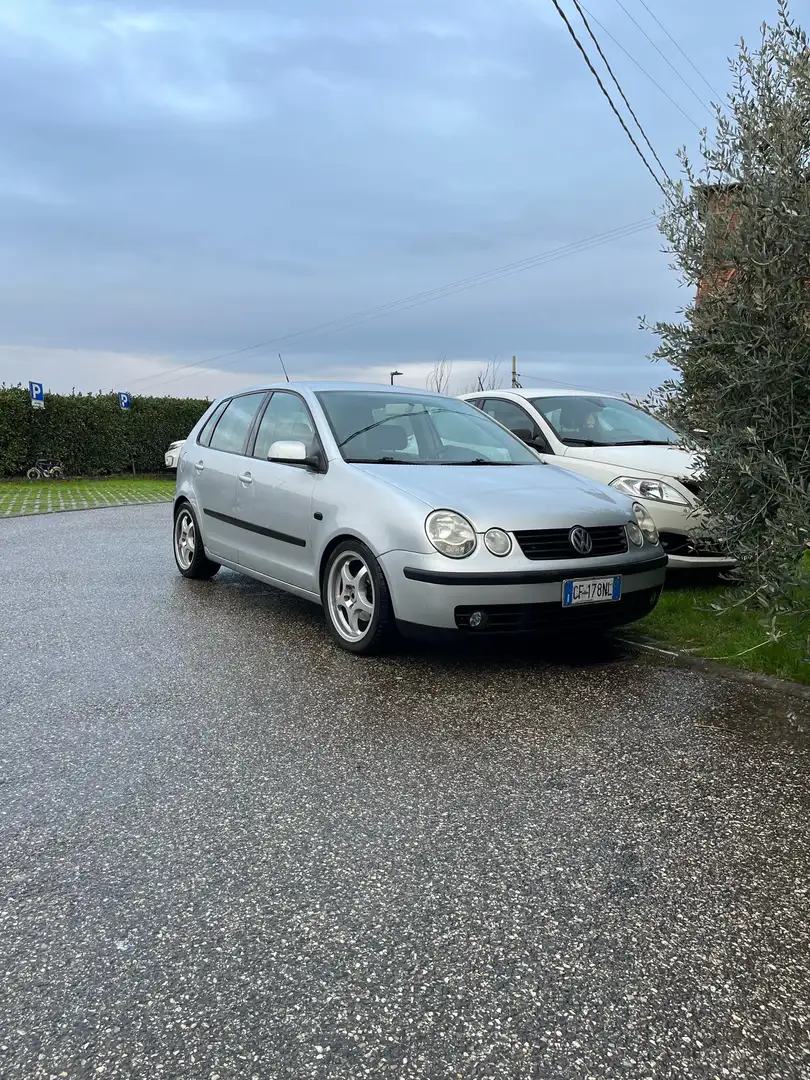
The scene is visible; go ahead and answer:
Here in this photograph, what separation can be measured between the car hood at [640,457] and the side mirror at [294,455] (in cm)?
273

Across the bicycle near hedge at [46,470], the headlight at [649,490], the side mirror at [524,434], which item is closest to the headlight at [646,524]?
the headlight at [649,490]

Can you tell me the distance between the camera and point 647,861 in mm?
2900

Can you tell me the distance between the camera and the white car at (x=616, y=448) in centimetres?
682

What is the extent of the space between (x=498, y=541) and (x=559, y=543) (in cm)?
38

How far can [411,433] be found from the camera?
627 centimetres

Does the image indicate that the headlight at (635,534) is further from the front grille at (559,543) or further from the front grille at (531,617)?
the front grille at (531,617)

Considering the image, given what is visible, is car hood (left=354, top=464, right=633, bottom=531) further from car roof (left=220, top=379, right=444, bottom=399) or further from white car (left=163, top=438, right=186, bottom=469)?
white car (left=163, top=438, right=186, bottom=469)

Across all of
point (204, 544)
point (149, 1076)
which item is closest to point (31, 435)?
point (204, 544)

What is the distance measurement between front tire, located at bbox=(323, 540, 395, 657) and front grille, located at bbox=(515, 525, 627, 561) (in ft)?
2.69

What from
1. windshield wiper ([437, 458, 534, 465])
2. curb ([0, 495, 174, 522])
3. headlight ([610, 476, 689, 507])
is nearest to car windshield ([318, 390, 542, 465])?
windshield wiper ([437, 458, 534, 465])

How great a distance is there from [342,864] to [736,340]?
299 cm

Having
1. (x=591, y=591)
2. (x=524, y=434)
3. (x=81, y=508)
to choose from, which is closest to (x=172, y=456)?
(x=81, y=508)

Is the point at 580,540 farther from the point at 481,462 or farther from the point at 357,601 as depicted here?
the point at 357,601

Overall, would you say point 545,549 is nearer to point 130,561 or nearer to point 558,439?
point 558,439
